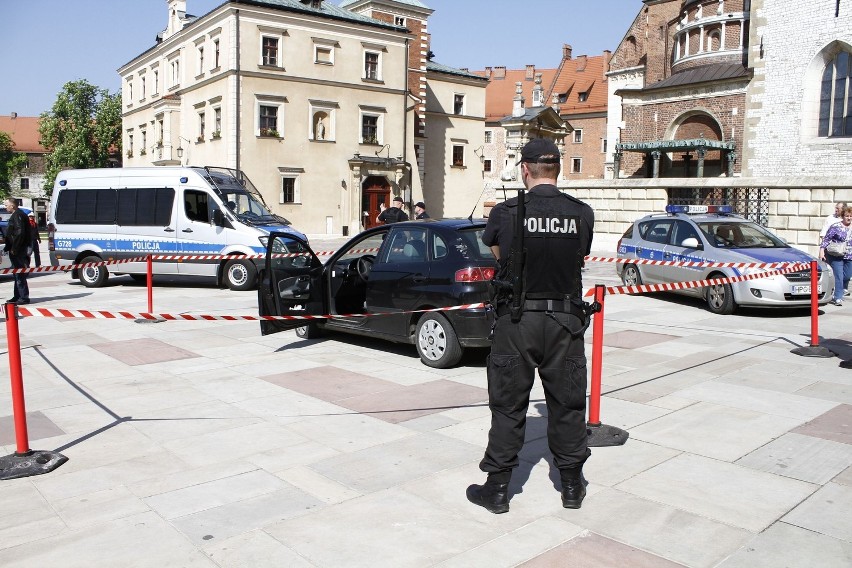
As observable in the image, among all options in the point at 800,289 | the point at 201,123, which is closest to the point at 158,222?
the point at 800,289

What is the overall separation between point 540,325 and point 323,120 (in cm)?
4003

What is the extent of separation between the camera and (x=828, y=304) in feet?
45.6

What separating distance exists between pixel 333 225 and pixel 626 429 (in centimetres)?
3757

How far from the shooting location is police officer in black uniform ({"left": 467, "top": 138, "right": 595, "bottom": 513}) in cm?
431

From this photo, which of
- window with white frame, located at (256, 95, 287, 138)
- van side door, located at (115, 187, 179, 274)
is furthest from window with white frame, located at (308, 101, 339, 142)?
van side door, located at (115, 187, 179, 274)

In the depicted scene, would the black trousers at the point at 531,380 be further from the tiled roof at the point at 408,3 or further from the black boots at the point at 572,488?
the tiled roof at the point at 408,3

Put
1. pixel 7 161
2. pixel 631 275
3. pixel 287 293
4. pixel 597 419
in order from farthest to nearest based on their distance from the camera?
pixel 7 161, pixel 631 275, pixel 287 293, pixel 597 419

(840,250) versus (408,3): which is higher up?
(408,3)

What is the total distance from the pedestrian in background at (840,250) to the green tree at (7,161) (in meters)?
88.7

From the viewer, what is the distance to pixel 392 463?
5324 mm

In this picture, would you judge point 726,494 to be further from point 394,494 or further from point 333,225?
point 333,225

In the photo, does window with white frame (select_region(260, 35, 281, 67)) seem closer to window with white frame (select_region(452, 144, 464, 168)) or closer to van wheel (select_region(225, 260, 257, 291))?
window with white frame (select_region(452, 144, 464, 168))

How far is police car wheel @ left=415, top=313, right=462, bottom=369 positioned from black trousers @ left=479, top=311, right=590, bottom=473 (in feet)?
12.5

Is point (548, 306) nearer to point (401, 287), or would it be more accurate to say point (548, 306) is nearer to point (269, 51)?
point (401, 287)
